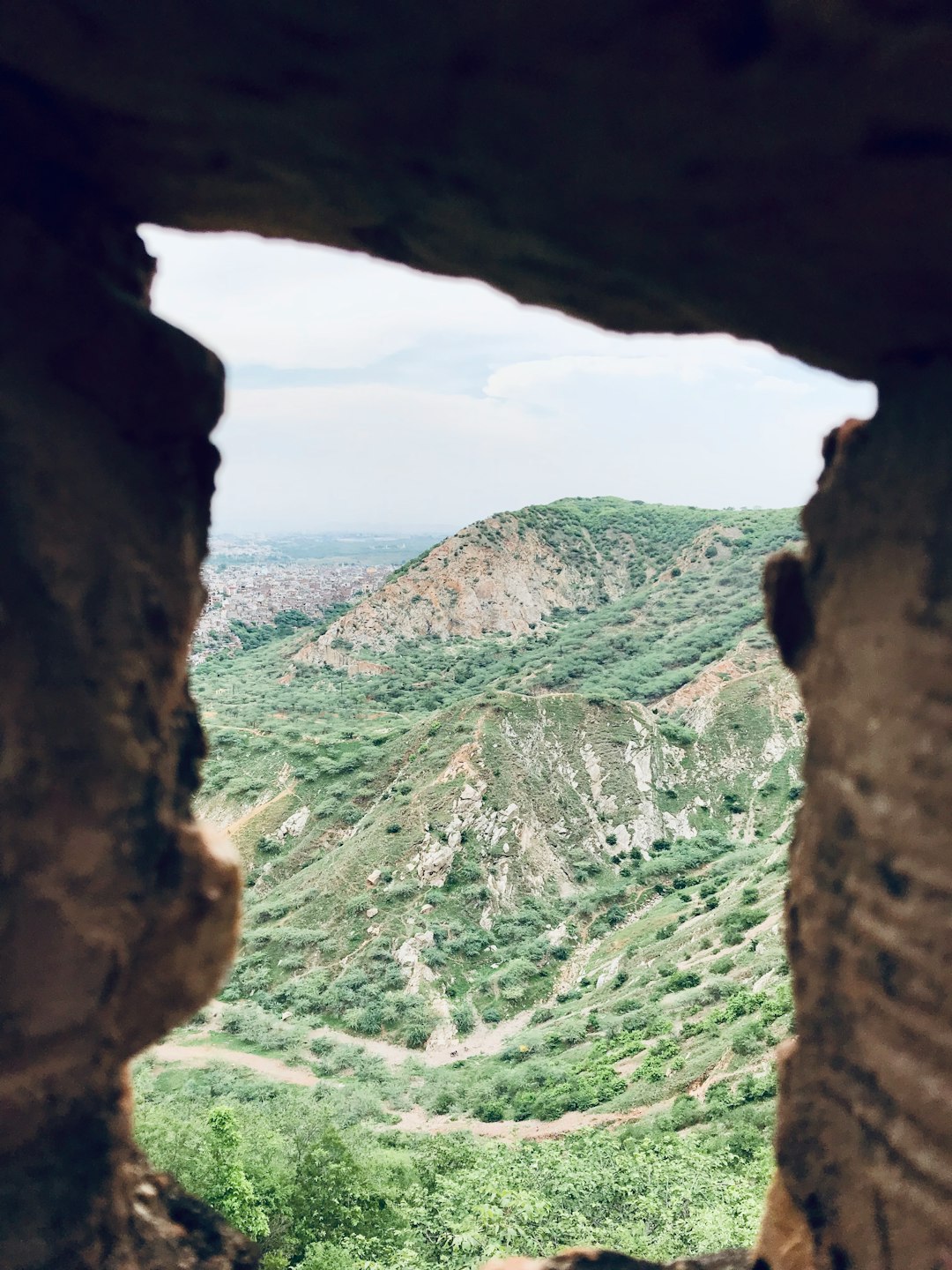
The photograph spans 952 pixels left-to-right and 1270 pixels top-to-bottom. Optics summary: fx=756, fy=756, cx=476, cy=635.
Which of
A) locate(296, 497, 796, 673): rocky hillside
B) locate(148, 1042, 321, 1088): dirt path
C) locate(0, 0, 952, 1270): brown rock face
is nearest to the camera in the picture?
locate(0, 0, 952, 1270): brown rock face

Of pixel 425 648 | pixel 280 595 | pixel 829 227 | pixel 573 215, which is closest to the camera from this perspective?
pixel 829 227

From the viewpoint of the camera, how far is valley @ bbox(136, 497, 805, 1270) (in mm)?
17438

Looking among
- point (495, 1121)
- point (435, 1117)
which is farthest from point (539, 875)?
point (495, 1121)

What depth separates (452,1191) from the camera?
→ 624 inches

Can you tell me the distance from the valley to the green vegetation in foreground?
11 centimetres

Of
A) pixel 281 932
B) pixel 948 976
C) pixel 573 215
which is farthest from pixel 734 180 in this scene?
pixel 281 932

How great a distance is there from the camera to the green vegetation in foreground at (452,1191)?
13.3m

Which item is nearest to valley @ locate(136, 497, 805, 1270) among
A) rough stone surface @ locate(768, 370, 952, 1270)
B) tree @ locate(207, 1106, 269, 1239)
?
tree @ locate(207, 1106, 269, 1239)

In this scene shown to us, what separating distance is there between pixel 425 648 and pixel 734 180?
93.7 meters

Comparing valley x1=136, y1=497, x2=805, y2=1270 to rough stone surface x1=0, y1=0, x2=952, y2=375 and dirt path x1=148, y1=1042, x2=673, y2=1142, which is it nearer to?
dirt path x1=148, y1=1042, x2=673, y2=1142

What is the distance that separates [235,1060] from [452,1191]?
1588 cm

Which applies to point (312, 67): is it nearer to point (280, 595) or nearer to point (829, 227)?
point (829, 227)

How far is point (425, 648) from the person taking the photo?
97438mm

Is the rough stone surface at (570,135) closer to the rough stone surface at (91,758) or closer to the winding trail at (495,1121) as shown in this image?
the rough stone surface at (91,758)
